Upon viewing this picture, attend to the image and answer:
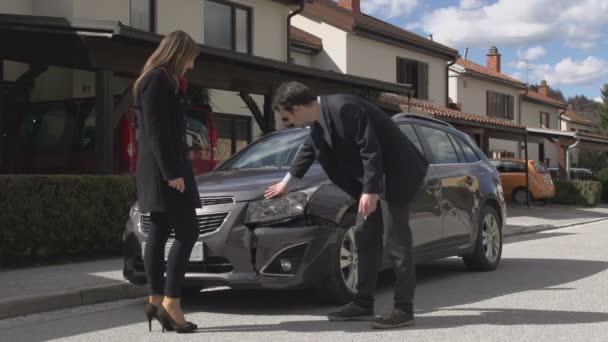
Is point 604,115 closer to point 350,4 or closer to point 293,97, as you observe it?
point 350,4

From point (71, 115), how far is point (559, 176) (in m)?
24.5

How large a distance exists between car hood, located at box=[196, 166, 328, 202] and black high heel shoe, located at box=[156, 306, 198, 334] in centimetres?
104

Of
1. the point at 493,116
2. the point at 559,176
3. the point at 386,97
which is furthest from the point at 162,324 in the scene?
the point at 493,116

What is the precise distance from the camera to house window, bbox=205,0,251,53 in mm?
Result: 17734

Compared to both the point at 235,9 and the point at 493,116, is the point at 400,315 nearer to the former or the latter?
the point at 235,9

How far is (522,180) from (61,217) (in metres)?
19.7

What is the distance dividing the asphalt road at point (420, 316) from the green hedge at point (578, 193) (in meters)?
18.7

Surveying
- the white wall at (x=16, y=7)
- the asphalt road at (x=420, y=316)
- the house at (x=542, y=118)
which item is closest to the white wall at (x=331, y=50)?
the white wall at (x=16, y=7)

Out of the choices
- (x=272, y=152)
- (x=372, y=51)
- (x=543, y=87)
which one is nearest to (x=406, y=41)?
(x=372, y=51)

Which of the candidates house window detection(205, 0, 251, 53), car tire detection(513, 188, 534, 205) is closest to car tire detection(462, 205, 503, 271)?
house window detection(205, 0, 251, 53)

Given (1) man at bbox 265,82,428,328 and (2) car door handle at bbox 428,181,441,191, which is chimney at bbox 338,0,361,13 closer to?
(2) car door handle at bbox 428,181,441,191

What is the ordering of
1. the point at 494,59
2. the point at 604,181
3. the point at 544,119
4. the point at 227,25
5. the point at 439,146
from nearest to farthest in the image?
1. the point at 439,146
2. the point at 227,25
3. the point at 604,181
4. the point at 544,119
5. the point at 494,59

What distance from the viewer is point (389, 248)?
541cm

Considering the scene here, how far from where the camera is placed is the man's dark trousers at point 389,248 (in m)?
5.38
